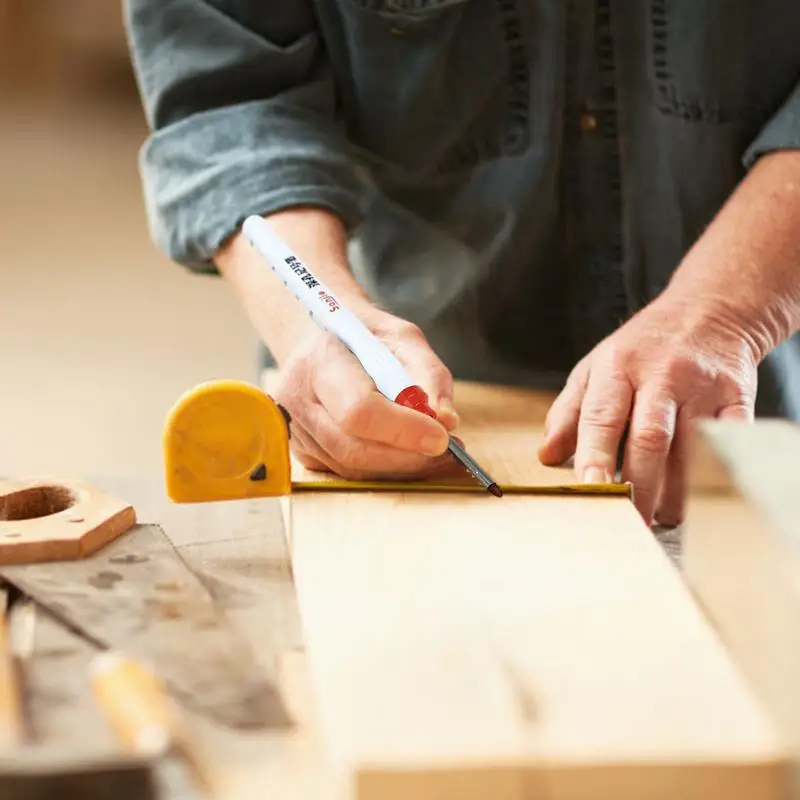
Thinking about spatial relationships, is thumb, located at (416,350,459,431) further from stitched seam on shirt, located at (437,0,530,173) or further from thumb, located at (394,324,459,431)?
stitched seam on shirt, located at (437,0,530,173)

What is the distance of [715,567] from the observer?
0.67 metres

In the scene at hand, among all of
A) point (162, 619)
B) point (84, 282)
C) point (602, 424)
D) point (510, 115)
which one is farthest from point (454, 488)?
point (84, 282)

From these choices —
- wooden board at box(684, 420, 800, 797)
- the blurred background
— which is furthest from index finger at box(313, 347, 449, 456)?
the blurred background

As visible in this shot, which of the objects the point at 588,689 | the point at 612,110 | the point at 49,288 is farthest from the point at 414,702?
the point at 49,288

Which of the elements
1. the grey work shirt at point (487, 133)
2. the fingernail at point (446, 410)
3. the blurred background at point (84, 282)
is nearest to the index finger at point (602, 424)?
the fingernail at point (446, 410)

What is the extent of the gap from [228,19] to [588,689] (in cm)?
86

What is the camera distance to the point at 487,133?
124cm

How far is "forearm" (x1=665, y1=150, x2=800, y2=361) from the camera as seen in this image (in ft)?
3.37

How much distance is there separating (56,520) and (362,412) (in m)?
0.23

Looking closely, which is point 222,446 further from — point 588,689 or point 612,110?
point 612,110

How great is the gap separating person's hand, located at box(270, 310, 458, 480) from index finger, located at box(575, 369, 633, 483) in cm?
10

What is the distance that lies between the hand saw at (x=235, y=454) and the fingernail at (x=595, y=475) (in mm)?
25

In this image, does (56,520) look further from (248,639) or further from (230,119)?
(230,119)

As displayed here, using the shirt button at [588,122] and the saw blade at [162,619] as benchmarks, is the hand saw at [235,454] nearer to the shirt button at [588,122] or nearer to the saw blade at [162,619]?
the saw blade at [162,619]
